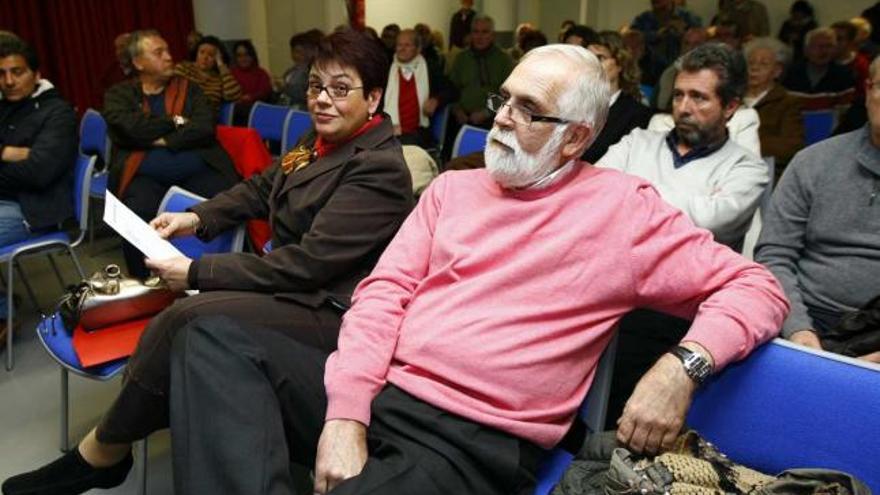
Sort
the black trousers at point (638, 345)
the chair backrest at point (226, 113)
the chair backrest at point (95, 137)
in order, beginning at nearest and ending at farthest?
the black trousers at point (638, 345) → the chair backrest at point (95, 137) → the chair backrest at point (226, 113)

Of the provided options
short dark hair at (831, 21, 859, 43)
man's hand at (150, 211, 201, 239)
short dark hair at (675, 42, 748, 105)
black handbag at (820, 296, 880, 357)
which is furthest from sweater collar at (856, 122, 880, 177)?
short dark hair at (831, 21, 859, 43)

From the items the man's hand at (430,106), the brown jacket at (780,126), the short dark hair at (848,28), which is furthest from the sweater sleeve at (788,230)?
the short dark hair at (848,28)

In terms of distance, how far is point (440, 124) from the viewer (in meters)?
5.30

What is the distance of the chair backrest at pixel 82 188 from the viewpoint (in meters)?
2.75

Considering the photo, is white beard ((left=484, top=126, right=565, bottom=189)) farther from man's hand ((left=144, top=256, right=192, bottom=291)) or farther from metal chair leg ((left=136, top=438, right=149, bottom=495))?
metal chair leg ((left=136, top=438, right=149, bottom=495))

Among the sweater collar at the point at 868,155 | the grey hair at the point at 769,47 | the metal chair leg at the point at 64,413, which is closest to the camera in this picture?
the sweater collar at the point at 868,155

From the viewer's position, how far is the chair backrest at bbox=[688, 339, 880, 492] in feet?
3.53

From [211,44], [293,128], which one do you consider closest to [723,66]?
[293,128]

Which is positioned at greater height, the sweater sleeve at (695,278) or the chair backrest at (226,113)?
the sweater sleeve at (695,278)

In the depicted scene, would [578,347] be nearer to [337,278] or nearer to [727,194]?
[337,278]

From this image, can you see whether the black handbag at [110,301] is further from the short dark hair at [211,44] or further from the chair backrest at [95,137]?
the short dark hair at [211,44]

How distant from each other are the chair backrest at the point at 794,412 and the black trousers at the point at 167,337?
895 millimetres

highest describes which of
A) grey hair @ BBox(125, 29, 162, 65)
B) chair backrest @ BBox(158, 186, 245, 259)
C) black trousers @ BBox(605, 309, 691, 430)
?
grey hair @ BBox(125, 29, 162, 65)

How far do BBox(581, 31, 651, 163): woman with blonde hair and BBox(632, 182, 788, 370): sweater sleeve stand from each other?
4.59ft
